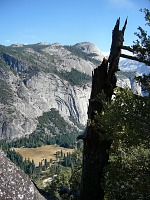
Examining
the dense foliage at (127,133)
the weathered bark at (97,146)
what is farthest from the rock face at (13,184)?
the weathered bark at (97,146)

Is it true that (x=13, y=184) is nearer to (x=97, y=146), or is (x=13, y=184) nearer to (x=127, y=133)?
(x=97, y=146)

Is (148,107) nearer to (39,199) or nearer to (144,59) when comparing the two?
(144,59)

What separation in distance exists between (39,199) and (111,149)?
5.32m

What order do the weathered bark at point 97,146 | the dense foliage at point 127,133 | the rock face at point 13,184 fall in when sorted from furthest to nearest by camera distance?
the weathered bark at point 97,146 < the dense foliage at point 127,133 < the rock face at point 13,184

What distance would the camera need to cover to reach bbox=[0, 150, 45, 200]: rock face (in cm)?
743

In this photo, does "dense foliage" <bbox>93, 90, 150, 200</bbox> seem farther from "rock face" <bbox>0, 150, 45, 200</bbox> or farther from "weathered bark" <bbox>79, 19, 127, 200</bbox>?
"rock face" <bbox>0, 150, 45, 200</bbox>

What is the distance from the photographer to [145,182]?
37.6 feet

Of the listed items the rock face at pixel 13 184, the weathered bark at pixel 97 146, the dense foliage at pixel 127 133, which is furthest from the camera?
the weathered bark at pixel 97 146

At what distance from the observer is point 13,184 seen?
761 centimetres

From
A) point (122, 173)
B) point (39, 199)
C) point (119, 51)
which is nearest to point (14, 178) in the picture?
point (39, 199)

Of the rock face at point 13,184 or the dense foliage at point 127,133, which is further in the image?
the dense foliage at point 127,133

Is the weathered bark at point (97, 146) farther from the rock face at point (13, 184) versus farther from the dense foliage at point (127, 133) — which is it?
the rock face at point (13, 184)

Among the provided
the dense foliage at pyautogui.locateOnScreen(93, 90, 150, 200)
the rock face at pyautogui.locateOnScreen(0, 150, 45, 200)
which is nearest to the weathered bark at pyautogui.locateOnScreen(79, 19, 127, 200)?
the dense foliage at pyautogui.locateOnScreen(93, 90, 150, 200)

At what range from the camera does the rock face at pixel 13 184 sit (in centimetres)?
743
